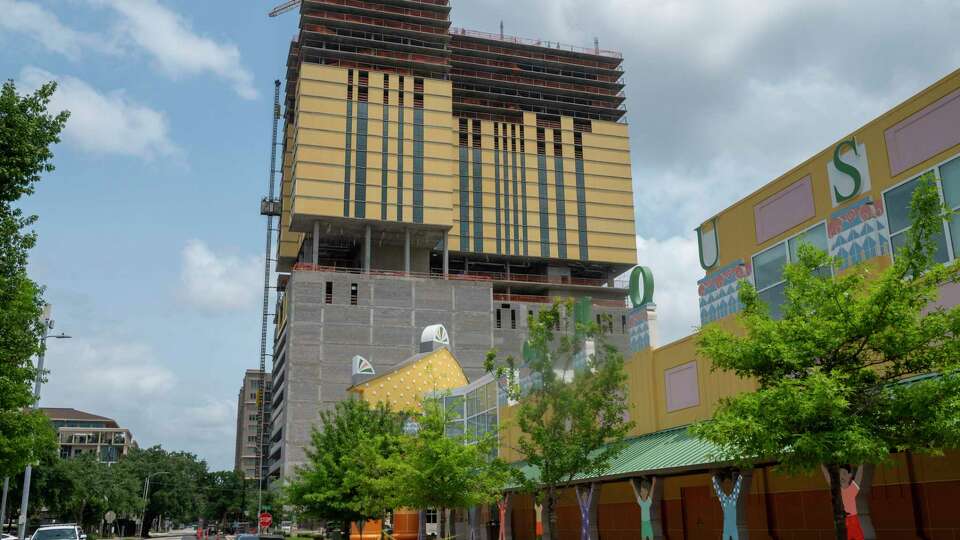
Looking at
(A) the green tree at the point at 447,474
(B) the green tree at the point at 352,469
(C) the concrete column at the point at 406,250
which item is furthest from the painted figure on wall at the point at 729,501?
(C) the concrete column at the point at 406,250

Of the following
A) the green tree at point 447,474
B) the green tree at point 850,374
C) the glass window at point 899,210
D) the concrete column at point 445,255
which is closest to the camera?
the green tree at point 850,374

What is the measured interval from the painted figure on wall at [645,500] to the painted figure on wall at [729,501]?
2.92 meters

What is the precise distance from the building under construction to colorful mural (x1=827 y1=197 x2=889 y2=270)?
243 ft

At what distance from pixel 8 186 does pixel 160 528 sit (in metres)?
182

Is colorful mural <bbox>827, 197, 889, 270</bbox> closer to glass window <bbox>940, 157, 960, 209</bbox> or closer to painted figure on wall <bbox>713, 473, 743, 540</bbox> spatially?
glass window <bbox>940, 157, 960, 209</bbox>

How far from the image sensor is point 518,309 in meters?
108

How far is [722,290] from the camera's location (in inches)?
1204

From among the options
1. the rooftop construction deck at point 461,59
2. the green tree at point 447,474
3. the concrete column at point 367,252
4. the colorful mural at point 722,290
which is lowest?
the green tree at point 447,474

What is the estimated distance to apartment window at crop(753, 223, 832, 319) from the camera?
26422 millimetres

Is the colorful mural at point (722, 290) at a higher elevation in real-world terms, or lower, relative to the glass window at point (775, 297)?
higher

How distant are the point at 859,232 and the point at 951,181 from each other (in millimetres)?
3198

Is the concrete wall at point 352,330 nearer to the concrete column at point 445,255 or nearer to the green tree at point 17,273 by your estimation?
the concrete column at point 445,255

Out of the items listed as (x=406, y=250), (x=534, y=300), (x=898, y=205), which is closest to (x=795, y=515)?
(x=898, y=205)

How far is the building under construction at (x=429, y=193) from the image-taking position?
97.1m
